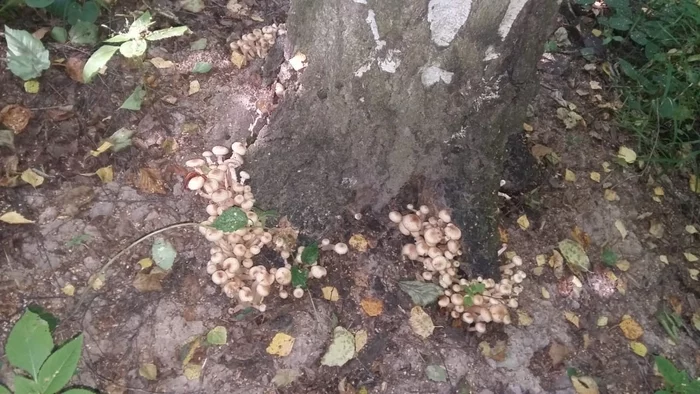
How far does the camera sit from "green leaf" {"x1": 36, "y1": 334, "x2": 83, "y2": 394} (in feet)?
7.05

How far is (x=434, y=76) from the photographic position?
2.48 metres

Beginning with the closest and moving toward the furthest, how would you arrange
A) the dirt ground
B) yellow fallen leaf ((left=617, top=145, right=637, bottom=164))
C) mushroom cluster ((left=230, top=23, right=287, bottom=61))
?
the dirt ground, mushroom cluster ((left=230, top=23, right=287, bottom=61)), yellow fallen leaf ((left=617, top=145, right=637, bottom=164))

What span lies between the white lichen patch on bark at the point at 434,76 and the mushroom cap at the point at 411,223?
2.12 ft

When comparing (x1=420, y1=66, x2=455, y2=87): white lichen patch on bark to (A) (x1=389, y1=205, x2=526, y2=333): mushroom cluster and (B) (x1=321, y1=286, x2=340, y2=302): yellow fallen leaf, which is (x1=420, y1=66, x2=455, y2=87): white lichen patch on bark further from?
(B) (x1=321, y1=286, x2=340, y2=302): yellow fallen leaf

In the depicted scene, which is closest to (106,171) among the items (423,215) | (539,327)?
(423,215)

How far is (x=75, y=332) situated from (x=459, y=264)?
5.94 feet

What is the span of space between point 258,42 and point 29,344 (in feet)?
6.39

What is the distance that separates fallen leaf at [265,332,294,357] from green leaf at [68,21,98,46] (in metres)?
2.06

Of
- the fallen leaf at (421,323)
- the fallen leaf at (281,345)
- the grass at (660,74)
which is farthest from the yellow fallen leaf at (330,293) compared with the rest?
the grass at (660,74)

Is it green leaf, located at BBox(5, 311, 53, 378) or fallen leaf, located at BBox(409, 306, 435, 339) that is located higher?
green leaf, located at BBox(5, 311, 53, 378)

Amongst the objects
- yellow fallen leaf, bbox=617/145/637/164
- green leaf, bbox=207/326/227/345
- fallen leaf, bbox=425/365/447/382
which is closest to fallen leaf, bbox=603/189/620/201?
yellow fallen leaf, bbox=617/145/637/164

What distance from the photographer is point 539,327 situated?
9.34 feet

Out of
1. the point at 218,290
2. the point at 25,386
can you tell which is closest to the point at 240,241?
the point at 218,290

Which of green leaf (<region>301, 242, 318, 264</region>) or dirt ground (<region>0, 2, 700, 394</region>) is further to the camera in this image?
green leaf (<region>301, 242, 318, 264</region>)
